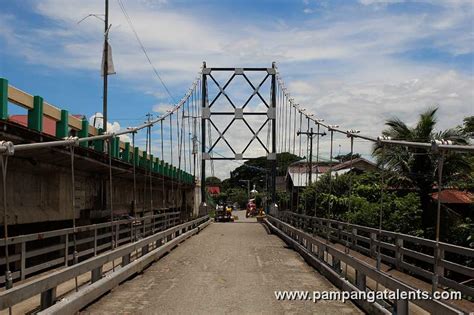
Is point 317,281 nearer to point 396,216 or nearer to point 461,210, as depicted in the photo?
point 396,216

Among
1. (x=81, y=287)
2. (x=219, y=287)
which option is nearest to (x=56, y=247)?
(x=81, y=287)

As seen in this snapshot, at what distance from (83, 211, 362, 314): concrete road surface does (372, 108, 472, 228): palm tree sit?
27.2 feet

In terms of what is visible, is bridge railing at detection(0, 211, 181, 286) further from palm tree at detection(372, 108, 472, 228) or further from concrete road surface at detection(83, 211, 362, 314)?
palm tree at detection(372, 108, 472, 228)

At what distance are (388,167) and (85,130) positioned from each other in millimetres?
13176

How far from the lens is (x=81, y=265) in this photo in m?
8.84

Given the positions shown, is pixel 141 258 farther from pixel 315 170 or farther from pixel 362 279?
pixel 315 170

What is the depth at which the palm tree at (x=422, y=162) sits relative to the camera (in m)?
22.2

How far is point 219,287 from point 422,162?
14.7 m

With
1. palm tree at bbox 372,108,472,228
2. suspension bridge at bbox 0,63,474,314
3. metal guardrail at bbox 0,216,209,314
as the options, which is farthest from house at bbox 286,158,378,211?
metal guardrail at bbox 0,216,209,314

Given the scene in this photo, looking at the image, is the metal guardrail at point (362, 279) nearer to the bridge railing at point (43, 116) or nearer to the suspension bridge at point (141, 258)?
the suspension bridge at point (141, 258)

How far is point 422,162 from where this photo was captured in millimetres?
23234

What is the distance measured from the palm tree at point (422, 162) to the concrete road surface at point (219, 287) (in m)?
Result: 8.30

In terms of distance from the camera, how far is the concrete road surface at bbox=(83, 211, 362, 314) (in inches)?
347

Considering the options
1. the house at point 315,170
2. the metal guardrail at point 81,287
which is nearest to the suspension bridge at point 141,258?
the metal guardrail at point 81,287
